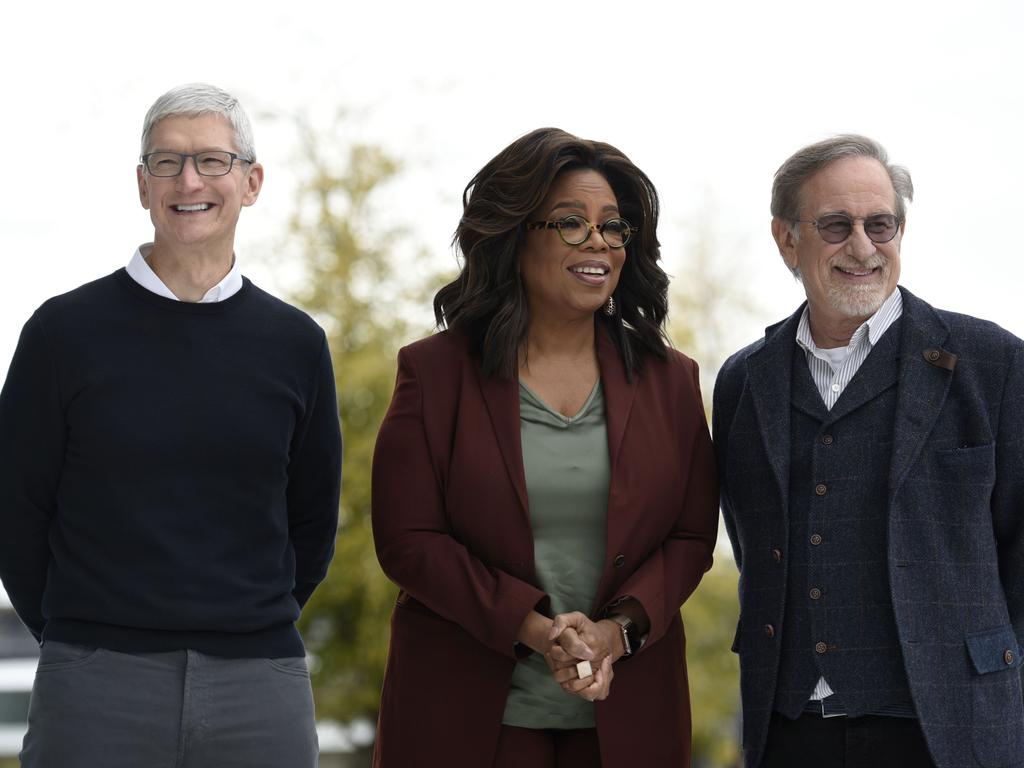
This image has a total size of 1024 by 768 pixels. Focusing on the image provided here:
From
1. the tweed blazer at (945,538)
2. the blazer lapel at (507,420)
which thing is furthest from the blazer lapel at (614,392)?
the tweed blazer at (945,538)

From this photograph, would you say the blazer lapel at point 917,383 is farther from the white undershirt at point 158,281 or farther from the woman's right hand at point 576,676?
the white undershirt at point 158,281

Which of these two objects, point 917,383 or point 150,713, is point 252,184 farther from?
point 917,383

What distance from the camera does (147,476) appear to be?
3012 mm

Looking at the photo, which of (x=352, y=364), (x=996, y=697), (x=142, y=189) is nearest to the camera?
(x=996, y=697)

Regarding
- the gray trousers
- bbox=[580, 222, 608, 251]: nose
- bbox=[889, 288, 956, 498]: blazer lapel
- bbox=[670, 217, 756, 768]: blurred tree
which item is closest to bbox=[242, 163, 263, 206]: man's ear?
bbox=[580, 222, 608, 251]: nose

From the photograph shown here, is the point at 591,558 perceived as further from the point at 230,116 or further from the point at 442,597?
the point at 230,116

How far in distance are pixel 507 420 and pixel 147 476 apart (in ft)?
2.97

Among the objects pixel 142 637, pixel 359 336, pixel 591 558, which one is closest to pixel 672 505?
pixel 591 558

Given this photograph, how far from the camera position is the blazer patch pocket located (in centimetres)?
315

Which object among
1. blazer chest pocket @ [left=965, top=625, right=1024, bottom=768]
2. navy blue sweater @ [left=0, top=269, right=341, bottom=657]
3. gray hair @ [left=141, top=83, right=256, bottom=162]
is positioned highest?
gray hair @ [left=141, top=83, right=256, bottom=162]

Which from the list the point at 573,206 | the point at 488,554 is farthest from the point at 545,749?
the point at 573,206

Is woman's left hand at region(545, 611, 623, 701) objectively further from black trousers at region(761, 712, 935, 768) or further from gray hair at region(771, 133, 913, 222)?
gray hair at region(771, 133, 913, 222)

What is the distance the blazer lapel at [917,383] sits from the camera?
3217mm

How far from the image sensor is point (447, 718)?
3.40 meters
